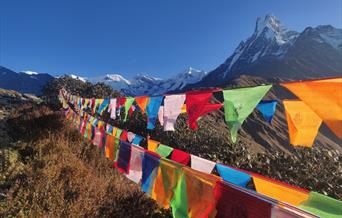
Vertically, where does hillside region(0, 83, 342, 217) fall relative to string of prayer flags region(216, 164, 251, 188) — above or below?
below

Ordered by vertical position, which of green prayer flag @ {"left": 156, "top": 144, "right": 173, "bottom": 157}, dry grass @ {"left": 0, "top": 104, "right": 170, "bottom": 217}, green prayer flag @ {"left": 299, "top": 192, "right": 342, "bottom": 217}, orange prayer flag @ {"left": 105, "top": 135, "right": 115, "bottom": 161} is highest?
green prayer flag @ {"left": 299, "top": 192, "right": 342, "bottom": 217}

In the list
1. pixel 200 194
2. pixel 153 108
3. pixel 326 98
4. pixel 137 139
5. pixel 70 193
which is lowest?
pixel 70 193

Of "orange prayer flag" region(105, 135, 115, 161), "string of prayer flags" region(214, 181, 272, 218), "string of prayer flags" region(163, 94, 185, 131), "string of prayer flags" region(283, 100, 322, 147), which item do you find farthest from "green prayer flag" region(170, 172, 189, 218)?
"orange prayer flag" region(105, 135, 115, 161)

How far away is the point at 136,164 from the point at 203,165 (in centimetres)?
110

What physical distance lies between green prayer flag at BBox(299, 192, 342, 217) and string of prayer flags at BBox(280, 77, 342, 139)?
942mm

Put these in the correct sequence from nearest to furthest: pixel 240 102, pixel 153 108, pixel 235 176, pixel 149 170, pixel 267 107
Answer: pixel 240 102
pixel 235 176
pixel 149 170
pixel 267 107
pixel 153 108

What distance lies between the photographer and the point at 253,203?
2742mm

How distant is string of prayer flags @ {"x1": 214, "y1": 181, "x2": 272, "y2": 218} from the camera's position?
2.66 m

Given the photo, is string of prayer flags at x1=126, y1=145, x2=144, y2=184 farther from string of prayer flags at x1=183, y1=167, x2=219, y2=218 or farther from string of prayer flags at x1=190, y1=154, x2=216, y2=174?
string of prayer flags at x1=183, y1=167, x2=219, y2=218

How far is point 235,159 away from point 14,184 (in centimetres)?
707

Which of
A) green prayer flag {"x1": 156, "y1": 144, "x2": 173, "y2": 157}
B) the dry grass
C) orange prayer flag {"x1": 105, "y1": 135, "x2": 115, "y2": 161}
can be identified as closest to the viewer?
the dry grass

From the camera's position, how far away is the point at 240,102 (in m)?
3.82

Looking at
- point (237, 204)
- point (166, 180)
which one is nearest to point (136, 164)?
point (166, 180)

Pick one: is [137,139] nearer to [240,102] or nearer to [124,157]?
[124,157]
